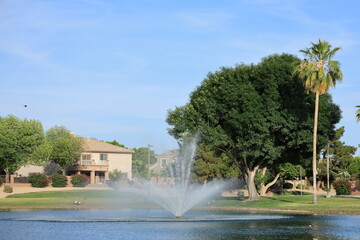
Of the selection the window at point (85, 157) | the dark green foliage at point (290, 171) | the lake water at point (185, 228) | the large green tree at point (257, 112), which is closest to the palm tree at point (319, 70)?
the large green tree at point (257, 112)

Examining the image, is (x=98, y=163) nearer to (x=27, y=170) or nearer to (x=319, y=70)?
(x=27, y=170)

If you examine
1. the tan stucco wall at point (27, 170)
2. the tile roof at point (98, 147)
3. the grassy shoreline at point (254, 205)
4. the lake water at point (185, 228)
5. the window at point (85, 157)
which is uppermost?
the tile roof at point (98, 147)

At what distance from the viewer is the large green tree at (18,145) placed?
3964 inches

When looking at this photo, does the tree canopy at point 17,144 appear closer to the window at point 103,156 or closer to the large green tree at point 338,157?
the window at point 103,156

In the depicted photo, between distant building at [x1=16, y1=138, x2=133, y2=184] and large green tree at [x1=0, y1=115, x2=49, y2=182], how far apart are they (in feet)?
30.5

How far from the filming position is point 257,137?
62281mm

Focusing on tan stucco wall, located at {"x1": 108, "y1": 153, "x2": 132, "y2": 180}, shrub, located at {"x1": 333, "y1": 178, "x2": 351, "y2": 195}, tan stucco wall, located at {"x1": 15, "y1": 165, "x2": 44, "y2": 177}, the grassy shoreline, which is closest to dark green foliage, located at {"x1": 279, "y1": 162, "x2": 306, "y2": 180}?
shrub, located at {"x1": 333, "y1": 178, "x2": 351, "y2": 195}

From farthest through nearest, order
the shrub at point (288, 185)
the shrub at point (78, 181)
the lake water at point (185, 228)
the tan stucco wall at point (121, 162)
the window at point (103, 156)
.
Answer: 1. the tan stucco wall at point (121, 162)
2. the window at point (103, 156)
3. the shrub at point (288, 185)
4. the shrub at point (78, 181)
5. the lake water at point (185, 228)

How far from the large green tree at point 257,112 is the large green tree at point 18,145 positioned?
139 ft

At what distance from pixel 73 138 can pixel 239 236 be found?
268 feet

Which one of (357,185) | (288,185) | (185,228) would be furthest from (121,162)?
(185,228)

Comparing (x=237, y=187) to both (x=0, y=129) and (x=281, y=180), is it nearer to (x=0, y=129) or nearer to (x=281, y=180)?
(x=281, y=180)

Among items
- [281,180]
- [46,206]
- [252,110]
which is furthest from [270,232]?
[281,180]

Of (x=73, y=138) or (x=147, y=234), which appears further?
(x=73, y=138)
